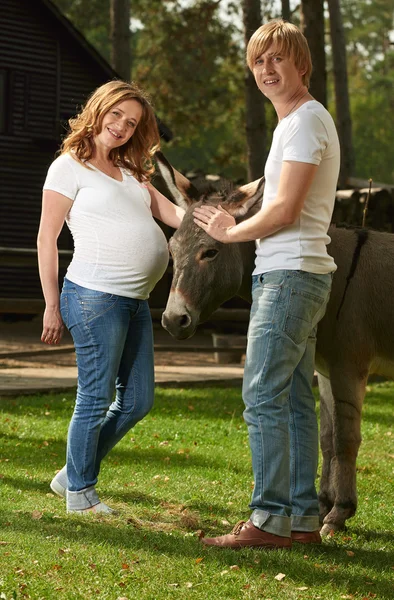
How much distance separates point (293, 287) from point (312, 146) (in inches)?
26.4

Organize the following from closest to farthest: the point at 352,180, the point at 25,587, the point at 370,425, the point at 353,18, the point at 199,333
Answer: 1. the point at 25,587
2. the point at 370,425
3. the point at 199,333
4. the point at 352,180
5. the point at 353,18

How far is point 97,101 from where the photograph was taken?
17.0ft

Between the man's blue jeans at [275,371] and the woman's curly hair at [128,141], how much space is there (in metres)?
1.30

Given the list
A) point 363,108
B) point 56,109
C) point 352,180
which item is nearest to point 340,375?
point 352,180

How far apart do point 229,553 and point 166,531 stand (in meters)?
0.66

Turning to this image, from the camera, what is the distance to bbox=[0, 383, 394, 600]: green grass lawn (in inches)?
167

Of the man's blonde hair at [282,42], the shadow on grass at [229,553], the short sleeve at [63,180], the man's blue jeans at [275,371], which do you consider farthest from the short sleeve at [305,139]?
the shadow on grass at [229,553]

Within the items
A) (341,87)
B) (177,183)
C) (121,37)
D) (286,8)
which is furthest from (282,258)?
(341,87)

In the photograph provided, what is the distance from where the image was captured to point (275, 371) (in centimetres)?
449

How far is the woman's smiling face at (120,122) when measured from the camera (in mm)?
5176

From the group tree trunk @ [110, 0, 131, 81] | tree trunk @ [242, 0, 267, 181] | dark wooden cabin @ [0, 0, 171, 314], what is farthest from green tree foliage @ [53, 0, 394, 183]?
tree trunk @ [242, 0, 267, 181]

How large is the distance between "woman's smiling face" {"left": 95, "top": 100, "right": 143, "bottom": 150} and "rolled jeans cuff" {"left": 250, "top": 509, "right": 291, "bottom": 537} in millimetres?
2180

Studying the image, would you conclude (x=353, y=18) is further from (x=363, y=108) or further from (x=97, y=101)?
(x=97, y=101)

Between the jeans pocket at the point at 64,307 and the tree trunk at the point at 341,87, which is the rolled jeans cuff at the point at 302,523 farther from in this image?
the tree trunk at the point at 341,87
